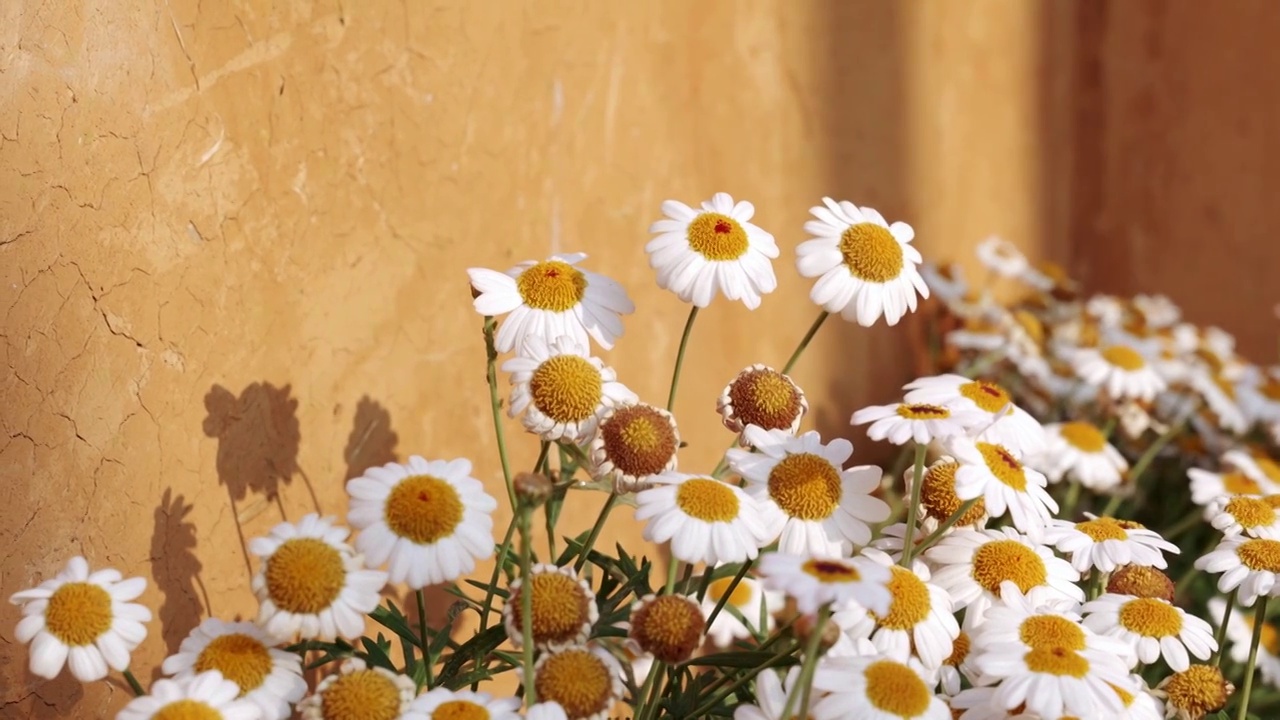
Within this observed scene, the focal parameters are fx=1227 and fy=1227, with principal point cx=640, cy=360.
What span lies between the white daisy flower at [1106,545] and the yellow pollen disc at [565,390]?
1.09 feet

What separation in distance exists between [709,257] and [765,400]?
0.35 ft

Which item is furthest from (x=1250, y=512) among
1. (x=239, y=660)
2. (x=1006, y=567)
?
(x=239, y=660)

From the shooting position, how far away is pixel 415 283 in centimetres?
107

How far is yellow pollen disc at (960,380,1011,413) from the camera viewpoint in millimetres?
855

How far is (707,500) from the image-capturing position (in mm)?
730

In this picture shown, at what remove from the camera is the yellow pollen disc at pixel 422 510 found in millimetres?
699

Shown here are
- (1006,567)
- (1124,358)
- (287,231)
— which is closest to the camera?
(1006,567)

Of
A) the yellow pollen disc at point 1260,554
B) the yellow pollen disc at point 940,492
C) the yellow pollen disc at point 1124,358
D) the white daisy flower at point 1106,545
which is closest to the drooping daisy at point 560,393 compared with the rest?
the yellow pollen disc at point 940,492

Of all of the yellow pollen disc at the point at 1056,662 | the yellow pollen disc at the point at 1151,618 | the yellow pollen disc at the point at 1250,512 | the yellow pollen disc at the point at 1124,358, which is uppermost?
the yellow pollen disc at the point at 1124,358

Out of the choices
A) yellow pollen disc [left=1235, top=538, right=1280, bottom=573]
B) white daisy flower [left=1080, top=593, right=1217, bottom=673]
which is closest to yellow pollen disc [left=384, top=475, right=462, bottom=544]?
white daisy flower [left=1080, top=593, right=1217, bottom=673]

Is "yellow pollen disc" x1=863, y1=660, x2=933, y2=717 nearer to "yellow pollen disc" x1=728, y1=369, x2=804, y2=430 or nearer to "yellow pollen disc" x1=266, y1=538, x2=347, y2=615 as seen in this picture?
"yellow pollen disc" x1=728, y1=369, x2=804, y2=430

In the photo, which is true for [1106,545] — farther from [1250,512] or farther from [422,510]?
[422,510]

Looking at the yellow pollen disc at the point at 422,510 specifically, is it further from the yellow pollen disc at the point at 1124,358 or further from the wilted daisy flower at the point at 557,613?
the yellow pollen disc at the point at 1124,358

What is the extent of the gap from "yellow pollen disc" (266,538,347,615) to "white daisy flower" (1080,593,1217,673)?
1.64 ft
